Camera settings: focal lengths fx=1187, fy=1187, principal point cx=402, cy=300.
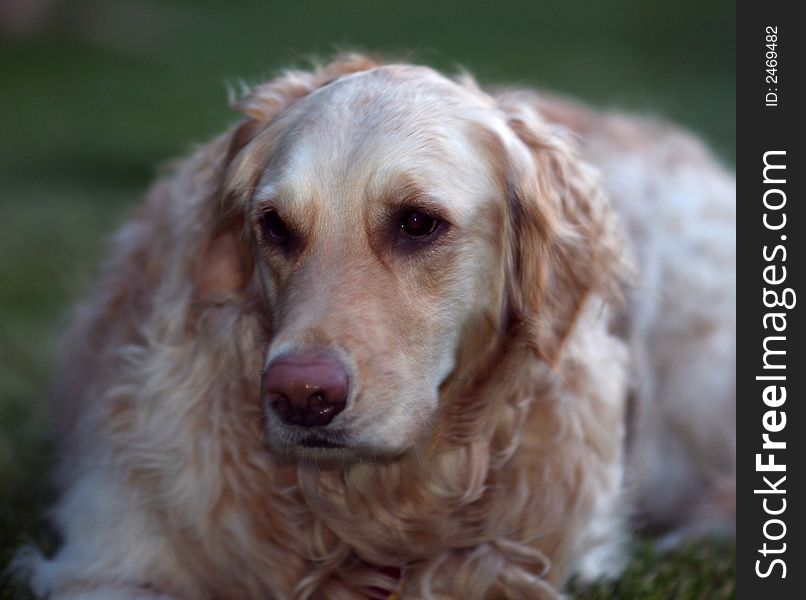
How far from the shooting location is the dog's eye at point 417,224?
296cm

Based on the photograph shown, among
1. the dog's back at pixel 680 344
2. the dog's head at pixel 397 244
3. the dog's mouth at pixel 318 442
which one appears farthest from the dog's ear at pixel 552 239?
the dog's back at pixel 680 344

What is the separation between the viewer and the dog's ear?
10.6 feet

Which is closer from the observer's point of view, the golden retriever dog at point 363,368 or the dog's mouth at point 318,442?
the dog's mouth at point 318,442

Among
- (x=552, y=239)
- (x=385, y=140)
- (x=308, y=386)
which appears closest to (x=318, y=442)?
(x=308, y=386)

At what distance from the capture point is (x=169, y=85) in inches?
553

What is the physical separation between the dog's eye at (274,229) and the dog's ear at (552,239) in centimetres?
61

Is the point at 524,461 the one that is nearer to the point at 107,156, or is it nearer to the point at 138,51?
the point at 107,156

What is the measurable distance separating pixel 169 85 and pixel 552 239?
1149 cm

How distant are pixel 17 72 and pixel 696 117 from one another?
25.7 feet

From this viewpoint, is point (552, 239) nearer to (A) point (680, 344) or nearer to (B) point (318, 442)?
(B) point (318, 442)

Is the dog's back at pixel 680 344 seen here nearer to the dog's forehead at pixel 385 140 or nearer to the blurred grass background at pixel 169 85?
the blurred grass background at pixel 169 85

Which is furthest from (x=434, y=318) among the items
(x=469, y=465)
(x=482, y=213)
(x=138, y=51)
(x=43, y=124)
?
(x=138, y=51)

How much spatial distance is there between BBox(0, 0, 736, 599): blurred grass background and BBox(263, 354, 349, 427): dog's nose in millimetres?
1307

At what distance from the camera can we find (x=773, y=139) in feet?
12.4
